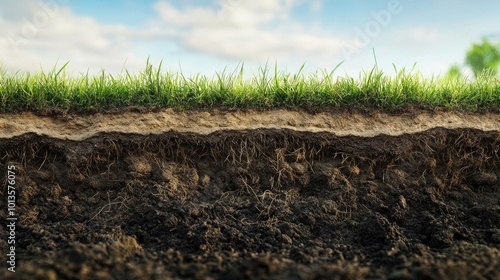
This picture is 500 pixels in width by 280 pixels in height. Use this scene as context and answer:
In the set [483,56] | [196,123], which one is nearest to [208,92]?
[196,123]

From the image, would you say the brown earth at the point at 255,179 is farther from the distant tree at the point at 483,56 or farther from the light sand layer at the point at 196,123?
the distant tree at the point at 483,56

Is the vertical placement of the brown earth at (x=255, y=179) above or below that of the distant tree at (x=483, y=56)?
below

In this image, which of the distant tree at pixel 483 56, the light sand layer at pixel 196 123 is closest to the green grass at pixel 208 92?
the light sand layer at pixel 196 123

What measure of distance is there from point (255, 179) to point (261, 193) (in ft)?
0.50

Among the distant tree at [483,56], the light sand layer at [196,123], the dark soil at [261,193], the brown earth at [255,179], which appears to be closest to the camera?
the dark soil at [261,193]

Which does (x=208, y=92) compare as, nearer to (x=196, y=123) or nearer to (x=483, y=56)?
(x=196, y=123)

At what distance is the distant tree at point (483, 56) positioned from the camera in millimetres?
21375

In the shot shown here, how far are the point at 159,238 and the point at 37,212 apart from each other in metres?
1.32

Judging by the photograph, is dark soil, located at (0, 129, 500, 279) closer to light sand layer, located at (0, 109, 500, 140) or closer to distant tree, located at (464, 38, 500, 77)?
light sand layer, located at (0, 109, 500, 140)

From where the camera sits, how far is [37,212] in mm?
4570

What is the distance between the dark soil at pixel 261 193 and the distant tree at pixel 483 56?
1844 cm

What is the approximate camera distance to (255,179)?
Answer: 4.75 meters

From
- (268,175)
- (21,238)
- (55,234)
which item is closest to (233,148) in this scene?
(268,175)

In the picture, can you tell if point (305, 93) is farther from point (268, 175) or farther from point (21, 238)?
point (21, 238)
